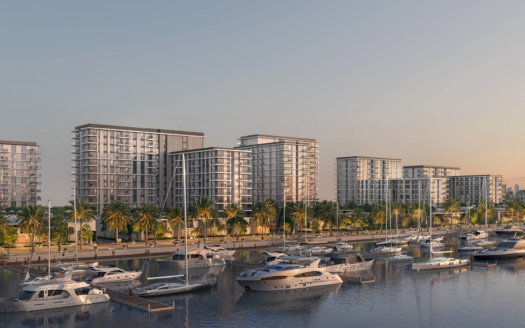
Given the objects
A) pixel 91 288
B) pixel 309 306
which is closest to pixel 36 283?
pixel 91 288

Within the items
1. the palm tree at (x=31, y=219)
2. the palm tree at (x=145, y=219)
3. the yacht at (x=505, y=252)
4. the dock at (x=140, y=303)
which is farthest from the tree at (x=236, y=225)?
the dock at (x=140, y=303)

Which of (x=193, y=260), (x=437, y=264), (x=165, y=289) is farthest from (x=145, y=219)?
(x=437, y=264)

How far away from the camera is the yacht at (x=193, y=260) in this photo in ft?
221

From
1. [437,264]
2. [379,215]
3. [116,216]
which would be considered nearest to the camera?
[437,264]

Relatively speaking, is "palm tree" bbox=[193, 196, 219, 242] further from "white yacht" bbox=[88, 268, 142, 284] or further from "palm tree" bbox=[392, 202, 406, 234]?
"palm tree" bbox=[392, 202, 406, 234]

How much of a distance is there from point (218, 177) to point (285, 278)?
3849 inches

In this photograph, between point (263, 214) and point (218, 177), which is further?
point (218, 177)

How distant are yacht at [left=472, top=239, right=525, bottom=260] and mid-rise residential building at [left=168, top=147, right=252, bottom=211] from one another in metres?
82.8

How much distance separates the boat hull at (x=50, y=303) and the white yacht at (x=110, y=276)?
359 inches

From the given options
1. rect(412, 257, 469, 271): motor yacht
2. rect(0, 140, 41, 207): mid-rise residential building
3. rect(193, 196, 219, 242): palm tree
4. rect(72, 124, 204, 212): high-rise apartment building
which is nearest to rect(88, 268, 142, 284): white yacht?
rect(412, 257, 469, 271): motor yacht

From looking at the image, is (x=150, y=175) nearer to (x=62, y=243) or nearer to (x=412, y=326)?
(x=62, y=243)

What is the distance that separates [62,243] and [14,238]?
909 cm

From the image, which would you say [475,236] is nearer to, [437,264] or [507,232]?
[507,232]

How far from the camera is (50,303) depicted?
146 feet
